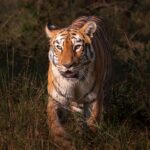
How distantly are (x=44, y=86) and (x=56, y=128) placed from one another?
24.4 inches

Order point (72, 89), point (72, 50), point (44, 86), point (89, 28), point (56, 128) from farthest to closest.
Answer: point (44, 86)
point (89, 28)
point (72, 89)
point (72, 50)
point (56, 128)

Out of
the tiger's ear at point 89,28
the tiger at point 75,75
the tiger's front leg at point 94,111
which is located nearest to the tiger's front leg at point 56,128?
the tiger at point 75,75

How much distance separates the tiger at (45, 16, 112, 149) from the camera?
16.5 ft

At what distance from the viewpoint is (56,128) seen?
16.2 feet

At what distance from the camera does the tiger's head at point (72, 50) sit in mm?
4977

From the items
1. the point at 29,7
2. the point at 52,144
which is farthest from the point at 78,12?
the point at 52,144

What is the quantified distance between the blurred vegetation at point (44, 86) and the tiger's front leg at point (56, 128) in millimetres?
52

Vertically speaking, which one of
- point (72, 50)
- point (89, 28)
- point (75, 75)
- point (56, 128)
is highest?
point (89, 28)

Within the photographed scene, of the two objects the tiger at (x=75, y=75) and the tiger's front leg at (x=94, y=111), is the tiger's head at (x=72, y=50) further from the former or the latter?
the tiger's front leg at (x=94, y=111)

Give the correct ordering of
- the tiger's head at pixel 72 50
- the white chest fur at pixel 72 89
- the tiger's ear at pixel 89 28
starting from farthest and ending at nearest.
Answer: the tiger's ear at pixel 89 28 < the white chest fur at pixel 72 89 < the tiger's head at pixel 72 50

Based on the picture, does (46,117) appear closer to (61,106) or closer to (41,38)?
(61,106)

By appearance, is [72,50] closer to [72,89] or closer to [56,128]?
[72,89]

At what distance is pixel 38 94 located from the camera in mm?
5078

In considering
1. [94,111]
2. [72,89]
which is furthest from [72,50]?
[94,111]
